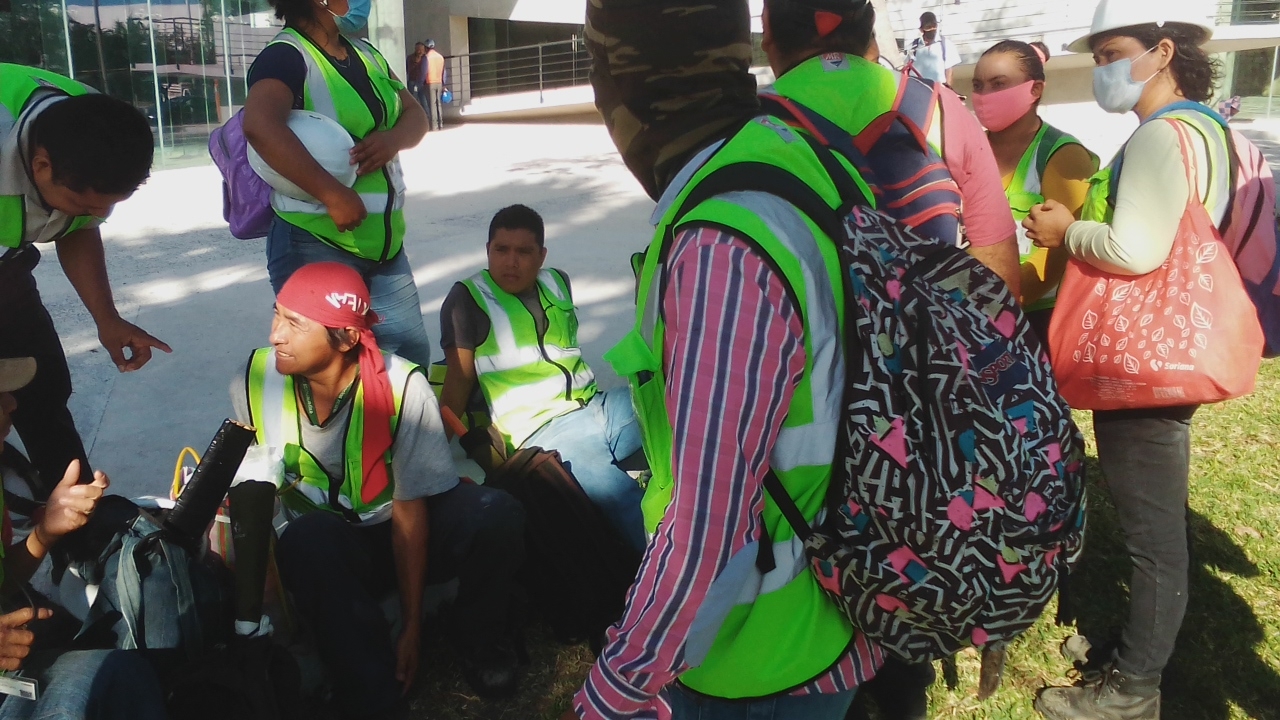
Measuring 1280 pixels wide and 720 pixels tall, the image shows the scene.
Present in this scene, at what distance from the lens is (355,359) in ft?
10.0

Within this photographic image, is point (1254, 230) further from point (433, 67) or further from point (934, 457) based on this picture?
point (433, 67)

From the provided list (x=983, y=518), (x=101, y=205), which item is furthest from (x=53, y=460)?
(x=983, y=518)

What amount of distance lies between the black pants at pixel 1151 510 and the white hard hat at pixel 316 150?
2309mm

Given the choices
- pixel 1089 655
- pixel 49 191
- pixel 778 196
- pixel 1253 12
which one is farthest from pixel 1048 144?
pixel 1253 12

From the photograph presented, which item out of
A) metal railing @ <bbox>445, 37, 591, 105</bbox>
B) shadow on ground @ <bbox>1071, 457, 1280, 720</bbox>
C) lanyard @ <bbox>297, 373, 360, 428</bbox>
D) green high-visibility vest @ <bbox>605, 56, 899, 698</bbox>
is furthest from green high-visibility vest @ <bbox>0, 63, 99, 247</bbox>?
metal railing @ <bbox>445, 37, 591, 105</bbox>

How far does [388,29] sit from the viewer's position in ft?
48.0

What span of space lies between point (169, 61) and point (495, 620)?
13168 millimetres

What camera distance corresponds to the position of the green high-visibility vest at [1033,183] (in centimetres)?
345

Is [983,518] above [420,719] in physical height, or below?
above

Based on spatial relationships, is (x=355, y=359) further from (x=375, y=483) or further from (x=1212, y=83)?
(x=1212, y=83)

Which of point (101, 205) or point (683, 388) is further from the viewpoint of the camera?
point (101, 205)

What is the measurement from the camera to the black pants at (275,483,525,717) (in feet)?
9.48

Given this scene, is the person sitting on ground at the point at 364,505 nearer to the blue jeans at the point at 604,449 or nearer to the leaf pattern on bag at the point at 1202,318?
the blue jeans at the point at 604,449

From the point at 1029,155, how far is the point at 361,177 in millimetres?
2235
